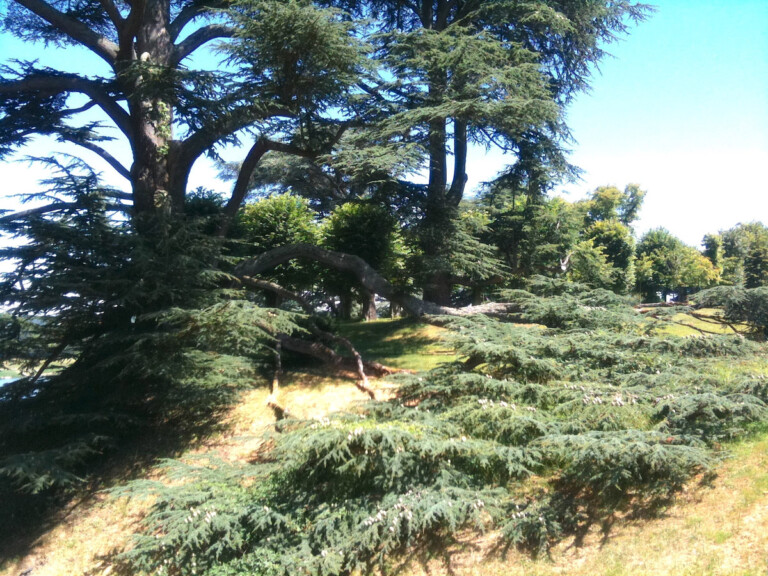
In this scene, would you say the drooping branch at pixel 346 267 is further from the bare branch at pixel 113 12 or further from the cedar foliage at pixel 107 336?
the bare branch at pixel 113 12

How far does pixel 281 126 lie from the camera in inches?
451

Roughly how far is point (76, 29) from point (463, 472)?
12635 millimetres

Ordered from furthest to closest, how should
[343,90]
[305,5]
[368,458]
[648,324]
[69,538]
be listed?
1. [343,90]
2. [305,5]
3. [648,324]
4. [69,538]
5. [368,458]

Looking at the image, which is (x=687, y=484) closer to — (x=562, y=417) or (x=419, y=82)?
(x=562, y=417)

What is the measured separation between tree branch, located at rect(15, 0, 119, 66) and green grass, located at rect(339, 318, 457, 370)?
8978 mm

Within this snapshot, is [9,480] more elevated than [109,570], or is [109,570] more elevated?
[9,480]

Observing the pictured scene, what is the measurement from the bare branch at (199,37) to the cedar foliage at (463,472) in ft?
34.5

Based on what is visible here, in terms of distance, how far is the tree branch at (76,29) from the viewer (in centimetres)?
1095

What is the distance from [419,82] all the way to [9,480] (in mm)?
10451

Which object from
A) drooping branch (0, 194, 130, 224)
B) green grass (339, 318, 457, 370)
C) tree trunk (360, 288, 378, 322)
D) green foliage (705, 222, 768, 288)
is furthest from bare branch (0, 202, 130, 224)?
green foliage (705, 222, 768, 288)

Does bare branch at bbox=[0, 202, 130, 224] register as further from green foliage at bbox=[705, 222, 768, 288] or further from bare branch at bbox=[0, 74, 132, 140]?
green foliage at bbox=[705, 222, 768, 288]

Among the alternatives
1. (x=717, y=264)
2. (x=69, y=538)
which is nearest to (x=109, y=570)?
(x=69, y=538)

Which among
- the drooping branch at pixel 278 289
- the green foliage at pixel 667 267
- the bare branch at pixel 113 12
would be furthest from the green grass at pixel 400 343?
A: the green foliage at pixel 667 267

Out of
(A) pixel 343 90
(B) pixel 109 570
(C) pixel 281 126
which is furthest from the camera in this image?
(C) pixel 281 126
